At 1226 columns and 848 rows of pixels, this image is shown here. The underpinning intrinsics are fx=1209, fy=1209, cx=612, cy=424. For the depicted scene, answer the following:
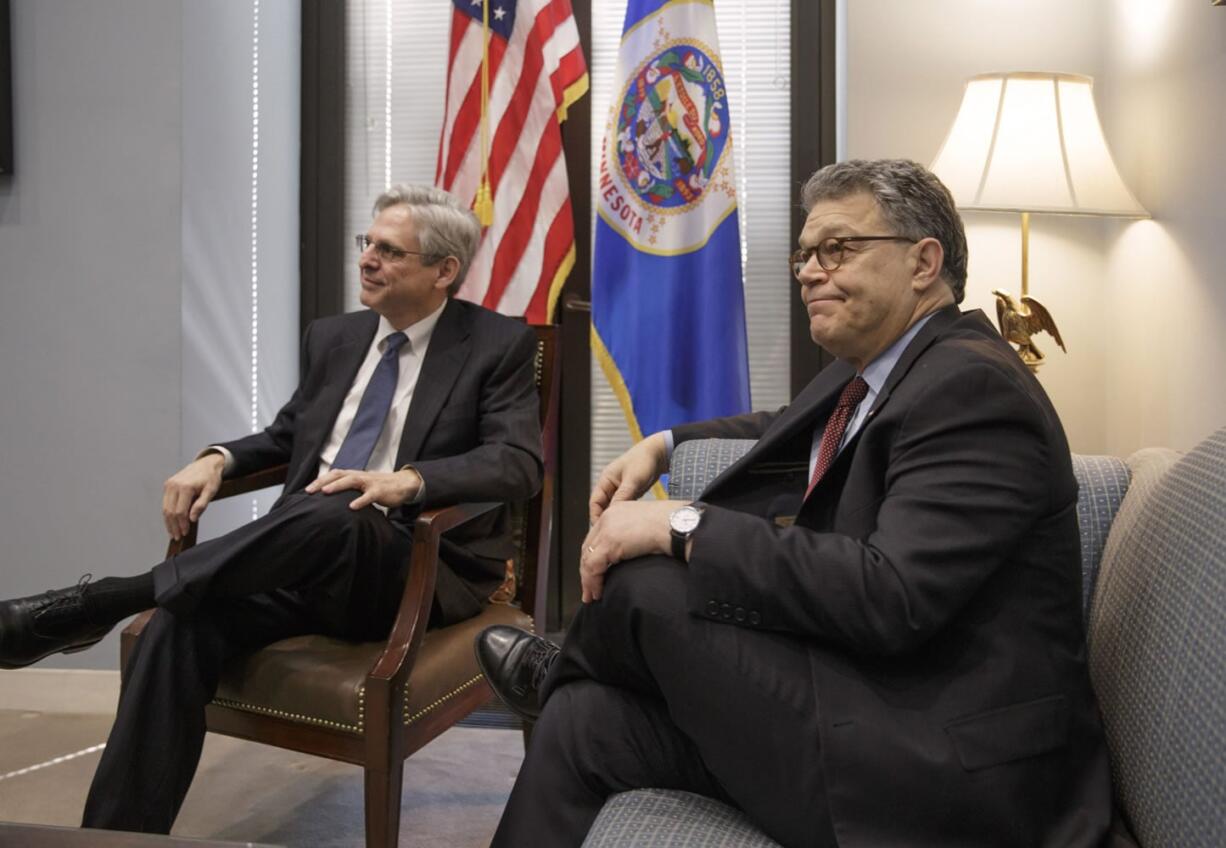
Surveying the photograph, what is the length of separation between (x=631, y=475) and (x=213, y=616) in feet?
2.71

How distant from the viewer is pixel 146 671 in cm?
208

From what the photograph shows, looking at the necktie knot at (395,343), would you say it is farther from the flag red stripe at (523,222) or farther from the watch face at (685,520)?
the watch face at (685,520)

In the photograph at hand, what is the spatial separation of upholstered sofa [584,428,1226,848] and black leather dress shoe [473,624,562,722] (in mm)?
350

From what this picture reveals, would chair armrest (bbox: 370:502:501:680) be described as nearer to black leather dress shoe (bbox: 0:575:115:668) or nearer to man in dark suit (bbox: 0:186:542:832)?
man in dark suit (bbox: 0:186:542:832)

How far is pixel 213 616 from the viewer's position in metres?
2.18

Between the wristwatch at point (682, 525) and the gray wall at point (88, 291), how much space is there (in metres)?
2.04

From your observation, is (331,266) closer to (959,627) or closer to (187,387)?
(187,387)

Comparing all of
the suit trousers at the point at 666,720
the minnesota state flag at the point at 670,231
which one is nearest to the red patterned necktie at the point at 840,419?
the suit trousers at the point at 666,720

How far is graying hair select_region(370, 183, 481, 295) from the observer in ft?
8.68

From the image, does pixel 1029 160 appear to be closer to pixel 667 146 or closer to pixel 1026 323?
pixel 1026 323

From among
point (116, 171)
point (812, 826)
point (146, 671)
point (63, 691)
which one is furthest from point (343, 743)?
point (116, 171)

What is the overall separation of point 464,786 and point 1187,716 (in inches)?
73.9

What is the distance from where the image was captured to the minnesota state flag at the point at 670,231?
3402 millimetres

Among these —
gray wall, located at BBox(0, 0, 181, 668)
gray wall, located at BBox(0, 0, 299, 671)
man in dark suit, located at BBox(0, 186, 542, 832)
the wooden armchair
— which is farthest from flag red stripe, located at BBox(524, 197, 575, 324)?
the wooden armchair
